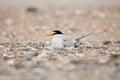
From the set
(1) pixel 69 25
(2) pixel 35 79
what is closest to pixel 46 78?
(2) pixel 35 79

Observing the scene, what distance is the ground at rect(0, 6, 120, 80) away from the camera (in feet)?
28.6

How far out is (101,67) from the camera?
8914 mm

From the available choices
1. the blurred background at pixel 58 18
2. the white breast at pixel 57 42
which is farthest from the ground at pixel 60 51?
the white breast at pixel 57 42

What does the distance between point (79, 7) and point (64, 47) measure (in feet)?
42.9

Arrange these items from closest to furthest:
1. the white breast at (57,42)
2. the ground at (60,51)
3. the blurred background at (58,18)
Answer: the ground at (60,51) → the white breast at (57,42) → the blurred background at (58,18)

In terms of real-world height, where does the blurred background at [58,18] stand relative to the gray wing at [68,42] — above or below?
above

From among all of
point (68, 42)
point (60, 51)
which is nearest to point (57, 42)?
point (68, 42)

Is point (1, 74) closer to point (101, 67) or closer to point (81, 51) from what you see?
point (101, 67)

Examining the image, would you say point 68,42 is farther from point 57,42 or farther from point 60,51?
point 60,51

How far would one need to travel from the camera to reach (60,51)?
11172 mm

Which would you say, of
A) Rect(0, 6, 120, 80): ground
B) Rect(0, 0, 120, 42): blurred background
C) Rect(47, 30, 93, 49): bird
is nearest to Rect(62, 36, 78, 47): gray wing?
Rect(47, 30, 93, 49): bird

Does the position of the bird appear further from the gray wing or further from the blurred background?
the blurred background

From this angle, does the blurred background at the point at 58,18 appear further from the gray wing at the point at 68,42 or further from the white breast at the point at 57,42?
the white breast at the point at 57,42

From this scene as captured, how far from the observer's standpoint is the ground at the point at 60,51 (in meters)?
8.73
